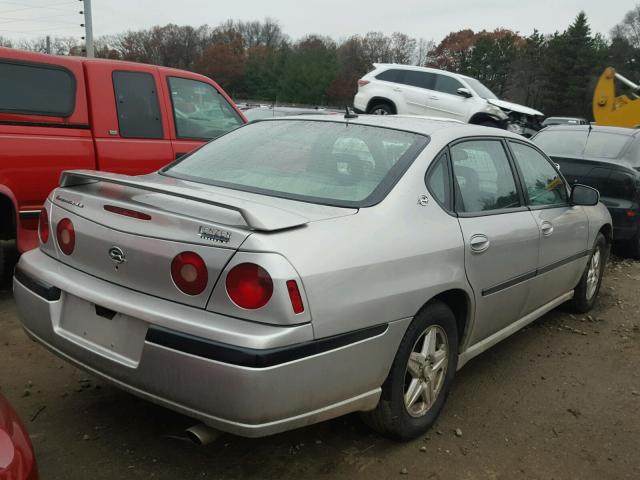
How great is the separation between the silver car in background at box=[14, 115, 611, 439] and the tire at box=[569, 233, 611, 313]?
60.4 inches

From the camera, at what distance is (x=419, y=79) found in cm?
1466

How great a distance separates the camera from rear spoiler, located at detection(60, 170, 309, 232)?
2115 millimetres

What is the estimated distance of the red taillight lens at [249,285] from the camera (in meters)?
2.04

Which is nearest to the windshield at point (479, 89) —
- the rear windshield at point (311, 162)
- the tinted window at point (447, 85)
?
the tinted window at point (447, 85)

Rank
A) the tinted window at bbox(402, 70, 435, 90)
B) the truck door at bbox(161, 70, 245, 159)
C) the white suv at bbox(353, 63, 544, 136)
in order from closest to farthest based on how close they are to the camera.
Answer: the truck door at bbox(161, 70, 245, 159), the white suv at bbox(353, 63, 544, 136), the tinted window at bbox(402, 70, 435, 90)

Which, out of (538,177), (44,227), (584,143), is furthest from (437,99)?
(44,227)

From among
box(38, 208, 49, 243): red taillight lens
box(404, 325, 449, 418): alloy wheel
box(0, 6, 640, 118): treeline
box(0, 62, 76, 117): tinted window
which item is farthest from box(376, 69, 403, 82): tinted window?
box(0, 6, 640, 118): treeline

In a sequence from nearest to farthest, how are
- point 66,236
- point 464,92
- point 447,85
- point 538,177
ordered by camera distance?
point 66,236 → point 538,177 → point 464,92 → point 447,85

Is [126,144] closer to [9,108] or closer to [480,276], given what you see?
[9,108]

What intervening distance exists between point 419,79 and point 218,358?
13.7 metres

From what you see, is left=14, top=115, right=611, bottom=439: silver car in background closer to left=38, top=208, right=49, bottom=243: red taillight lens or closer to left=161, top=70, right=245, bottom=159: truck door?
left=38, top=208, right=49, bottom=243: red taillight lens

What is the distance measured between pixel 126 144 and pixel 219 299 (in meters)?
3.51

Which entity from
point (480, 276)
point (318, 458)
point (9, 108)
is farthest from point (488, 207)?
point (9, 108)

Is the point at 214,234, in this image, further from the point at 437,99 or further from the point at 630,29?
the point at 630,29
